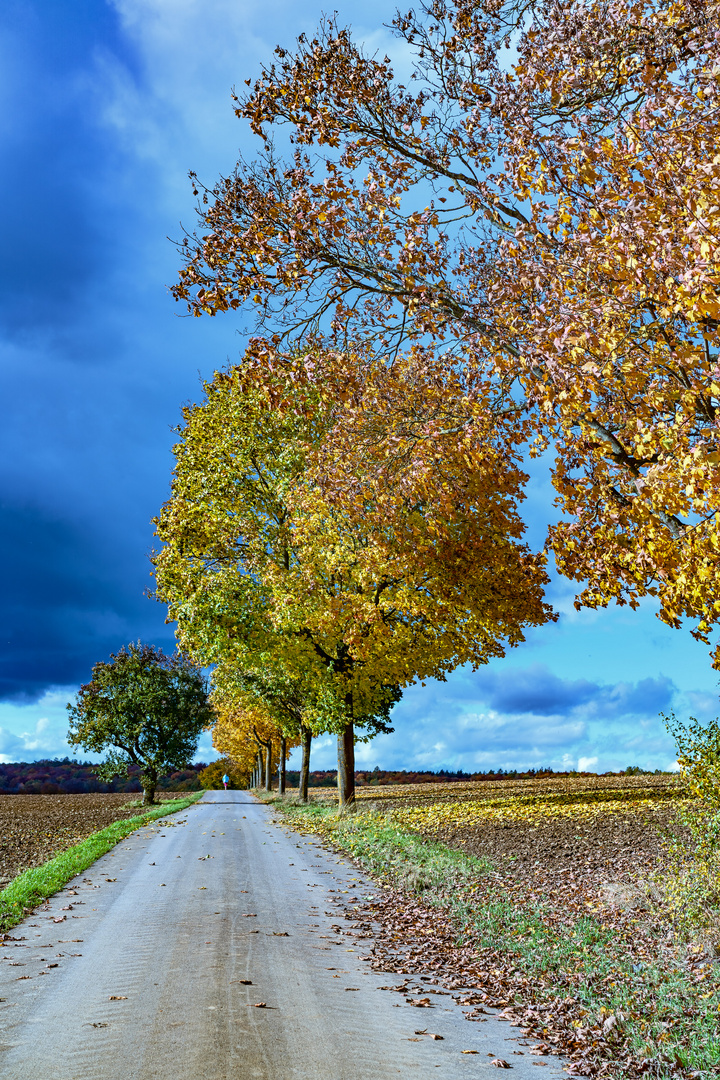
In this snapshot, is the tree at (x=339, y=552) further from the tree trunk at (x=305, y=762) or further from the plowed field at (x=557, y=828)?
the tree trunk at (x=305, y=762)

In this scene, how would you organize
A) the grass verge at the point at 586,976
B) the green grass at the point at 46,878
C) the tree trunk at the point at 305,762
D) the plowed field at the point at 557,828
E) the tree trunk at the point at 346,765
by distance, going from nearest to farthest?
the grass verge at the point at 586,976 < the green grass at the point at 46,878 < the plowed field at the point at 557,828 < the tree trunk at the point at 346,765 < the tree trunk at the point at 305,762

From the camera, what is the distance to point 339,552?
1934cm

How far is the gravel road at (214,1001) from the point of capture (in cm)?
498

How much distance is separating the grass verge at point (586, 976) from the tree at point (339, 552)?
606cm

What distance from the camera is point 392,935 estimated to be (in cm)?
847

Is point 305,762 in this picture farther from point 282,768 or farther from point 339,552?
point 339,552

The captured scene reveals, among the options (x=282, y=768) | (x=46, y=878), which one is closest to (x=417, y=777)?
(x=282, y=768)

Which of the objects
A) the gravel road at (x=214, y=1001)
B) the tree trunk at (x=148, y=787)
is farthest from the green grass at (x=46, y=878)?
the tree trunk at (x=148, y=787)

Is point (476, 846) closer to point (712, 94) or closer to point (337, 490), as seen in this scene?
point (337, 490)

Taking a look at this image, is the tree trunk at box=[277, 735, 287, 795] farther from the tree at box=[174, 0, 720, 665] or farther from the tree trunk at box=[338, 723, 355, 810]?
the tree at box=[174, 0, 720, 665]

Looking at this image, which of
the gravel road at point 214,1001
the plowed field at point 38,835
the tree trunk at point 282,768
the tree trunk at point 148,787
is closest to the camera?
the gravel road at point 214,1001

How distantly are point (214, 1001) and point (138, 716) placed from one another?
36972 millimetres

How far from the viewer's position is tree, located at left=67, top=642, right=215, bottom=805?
133ft

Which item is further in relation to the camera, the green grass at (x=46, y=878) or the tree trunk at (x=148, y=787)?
the tree trunk at (x=148, y=787)
